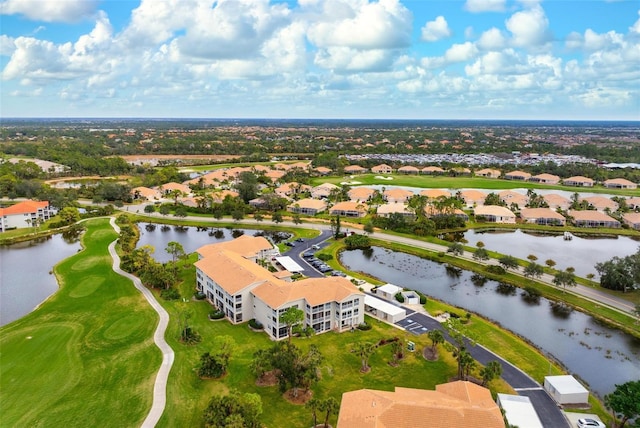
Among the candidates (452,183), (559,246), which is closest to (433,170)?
(452,183)

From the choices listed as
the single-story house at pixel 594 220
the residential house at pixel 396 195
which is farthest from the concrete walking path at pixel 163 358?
the single-story house at pixel 594 220

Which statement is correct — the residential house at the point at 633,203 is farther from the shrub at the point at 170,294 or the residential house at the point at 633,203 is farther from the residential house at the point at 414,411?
the shrub at the point at 170,294

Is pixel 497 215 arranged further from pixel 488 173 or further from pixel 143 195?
pixel 143 195

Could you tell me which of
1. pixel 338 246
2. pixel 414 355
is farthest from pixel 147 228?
pixel 414 355

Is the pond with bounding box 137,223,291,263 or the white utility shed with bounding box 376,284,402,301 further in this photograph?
the pond with bounding box 137,223,291,263

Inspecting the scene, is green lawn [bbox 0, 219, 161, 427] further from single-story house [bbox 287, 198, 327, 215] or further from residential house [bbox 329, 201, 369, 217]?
residential house [bbox 329, 201, 369, 217]

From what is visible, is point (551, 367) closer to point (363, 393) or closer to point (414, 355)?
point (414, 355)

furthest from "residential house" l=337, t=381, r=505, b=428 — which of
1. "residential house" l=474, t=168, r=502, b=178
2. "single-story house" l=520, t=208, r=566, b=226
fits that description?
"residential house" l=474, t=168, r=502, b=178
